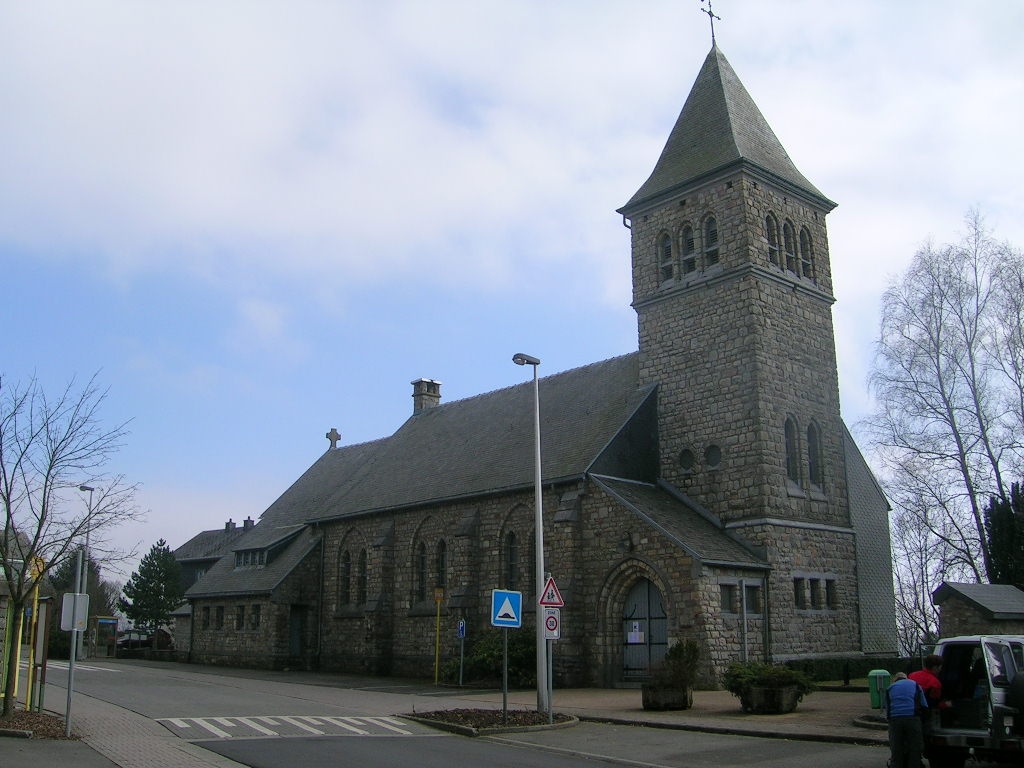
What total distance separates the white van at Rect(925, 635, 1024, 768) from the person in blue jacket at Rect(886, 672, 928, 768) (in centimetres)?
99

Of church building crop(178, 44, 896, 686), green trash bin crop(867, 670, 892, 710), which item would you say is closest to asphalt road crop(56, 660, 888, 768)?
green trash bin crop(867, 670, 892, 710)

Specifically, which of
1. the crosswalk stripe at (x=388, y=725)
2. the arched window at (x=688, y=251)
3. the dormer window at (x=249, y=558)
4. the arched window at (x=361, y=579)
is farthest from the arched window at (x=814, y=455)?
the dormer window at (x=249, y=558)

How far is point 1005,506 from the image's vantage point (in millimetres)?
27516

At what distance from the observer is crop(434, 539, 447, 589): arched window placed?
116 ft

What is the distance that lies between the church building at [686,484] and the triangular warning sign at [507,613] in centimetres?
796

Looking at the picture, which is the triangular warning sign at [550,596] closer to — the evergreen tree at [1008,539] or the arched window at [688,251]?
the evergreen tree at [1008,539]

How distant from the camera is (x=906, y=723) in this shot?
38.9ft

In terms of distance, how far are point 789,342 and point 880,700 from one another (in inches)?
579

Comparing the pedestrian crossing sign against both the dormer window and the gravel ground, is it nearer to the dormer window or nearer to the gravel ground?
the gravel ground

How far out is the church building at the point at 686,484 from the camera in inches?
1084

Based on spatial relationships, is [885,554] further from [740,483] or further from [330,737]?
[330,737]

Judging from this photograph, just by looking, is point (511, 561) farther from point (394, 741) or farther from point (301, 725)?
point (394, 741)

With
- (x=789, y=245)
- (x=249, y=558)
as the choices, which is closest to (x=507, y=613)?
(x=789, y=245)

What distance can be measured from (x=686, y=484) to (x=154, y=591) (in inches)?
1778
